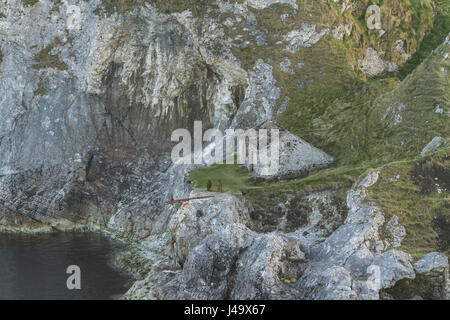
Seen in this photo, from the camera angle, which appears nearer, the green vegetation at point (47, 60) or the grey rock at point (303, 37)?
the grey rock at point (303, 37)

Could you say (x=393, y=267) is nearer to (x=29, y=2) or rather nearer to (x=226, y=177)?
(x=226, y=177)

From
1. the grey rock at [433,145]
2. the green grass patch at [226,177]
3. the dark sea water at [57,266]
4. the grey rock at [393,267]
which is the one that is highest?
the grey rock at [433,145]

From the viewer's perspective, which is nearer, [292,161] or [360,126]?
[292,161]

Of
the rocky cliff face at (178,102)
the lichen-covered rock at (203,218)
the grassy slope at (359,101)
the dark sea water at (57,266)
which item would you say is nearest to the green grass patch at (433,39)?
the grassy slope at (359,101)

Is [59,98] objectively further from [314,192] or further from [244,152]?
[314,192]

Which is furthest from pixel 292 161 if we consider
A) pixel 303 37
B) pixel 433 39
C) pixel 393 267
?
pixel 433 39

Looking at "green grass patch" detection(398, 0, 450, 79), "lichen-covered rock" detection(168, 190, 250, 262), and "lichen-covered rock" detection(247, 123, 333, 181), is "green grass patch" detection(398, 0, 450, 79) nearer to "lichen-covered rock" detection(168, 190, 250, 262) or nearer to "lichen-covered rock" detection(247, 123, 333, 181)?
"lichen-covered rock" detection(247, 123, 333, 181)

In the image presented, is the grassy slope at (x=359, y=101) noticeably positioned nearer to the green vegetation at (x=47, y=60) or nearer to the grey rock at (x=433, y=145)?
the grey rock at (x=433, y=145)

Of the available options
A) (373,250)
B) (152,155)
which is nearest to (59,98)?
(152,155)
